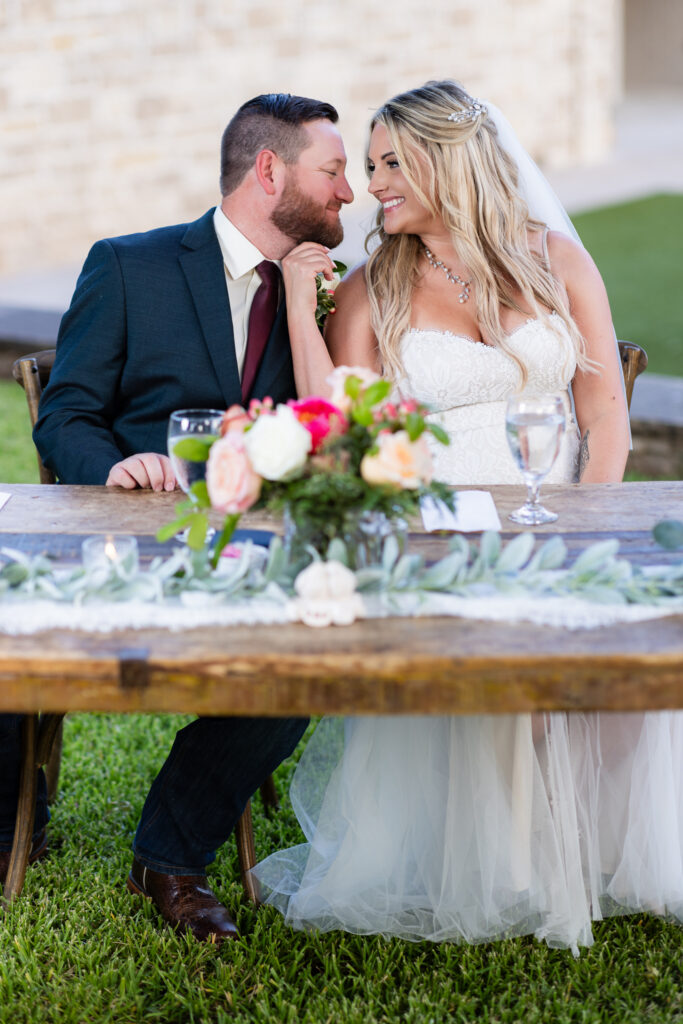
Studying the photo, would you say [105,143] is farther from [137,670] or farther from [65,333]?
[137,670]

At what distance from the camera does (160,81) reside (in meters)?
10.0

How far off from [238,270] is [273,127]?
346mm

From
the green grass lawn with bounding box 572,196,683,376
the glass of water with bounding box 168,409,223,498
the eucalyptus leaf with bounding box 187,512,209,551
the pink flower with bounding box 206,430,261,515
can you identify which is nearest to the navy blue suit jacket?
the glass of water with bounding box 168,409,223,498

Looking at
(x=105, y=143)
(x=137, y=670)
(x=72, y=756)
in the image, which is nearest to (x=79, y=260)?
(x=105, y=143)

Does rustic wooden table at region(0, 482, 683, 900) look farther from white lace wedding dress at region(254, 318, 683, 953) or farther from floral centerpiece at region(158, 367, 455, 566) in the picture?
white lace wedding dress at region(254, 318, 683, 953)

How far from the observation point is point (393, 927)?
250 cm

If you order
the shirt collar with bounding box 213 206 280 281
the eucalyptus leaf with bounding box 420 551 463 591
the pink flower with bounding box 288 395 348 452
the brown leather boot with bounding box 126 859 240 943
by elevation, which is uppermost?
the pink flower with bounding box 288 395 348 452

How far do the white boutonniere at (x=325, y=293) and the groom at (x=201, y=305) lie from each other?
7cm

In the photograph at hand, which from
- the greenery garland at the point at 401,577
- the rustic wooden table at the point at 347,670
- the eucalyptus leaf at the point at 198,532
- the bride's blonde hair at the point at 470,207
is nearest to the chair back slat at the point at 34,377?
the bride's blonde hair at the point at 470,207

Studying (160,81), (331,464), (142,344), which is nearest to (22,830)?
(142,344)

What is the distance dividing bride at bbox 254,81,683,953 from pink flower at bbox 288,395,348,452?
876mm

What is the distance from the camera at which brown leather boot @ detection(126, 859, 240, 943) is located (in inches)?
99.0

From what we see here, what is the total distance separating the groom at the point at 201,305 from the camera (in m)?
2.88

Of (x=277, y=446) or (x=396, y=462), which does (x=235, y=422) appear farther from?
(x=396, y=462)
